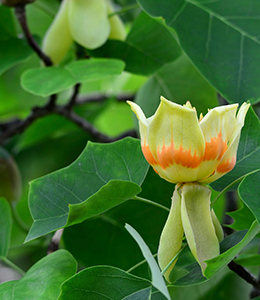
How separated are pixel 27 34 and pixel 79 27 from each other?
0.07 m

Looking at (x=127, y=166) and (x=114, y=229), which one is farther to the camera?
(x=114, y=229)

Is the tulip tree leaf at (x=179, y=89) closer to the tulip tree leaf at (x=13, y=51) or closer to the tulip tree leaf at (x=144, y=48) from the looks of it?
the tulip tree leaf at (x=144, y=48)

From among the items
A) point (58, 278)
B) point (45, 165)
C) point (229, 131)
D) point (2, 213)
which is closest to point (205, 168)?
point (229, 131)

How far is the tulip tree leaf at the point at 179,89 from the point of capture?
588 mm

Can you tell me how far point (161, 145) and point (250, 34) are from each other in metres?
0.24

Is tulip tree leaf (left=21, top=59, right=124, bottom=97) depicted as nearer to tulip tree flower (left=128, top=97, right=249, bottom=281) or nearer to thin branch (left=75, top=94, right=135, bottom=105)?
tulip tree flower (left=128, top=97, right=249, bottom=281)

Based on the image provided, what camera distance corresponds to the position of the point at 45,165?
2.48 ft

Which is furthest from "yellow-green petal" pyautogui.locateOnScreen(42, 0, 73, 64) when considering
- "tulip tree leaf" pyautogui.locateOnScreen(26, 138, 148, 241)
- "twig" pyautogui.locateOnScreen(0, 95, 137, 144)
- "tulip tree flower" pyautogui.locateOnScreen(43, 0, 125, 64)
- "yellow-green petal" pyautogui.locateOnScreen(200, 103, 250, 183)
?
"yellow-green petal" pyautogui.locateOnScreen(200, 103, 250, 183)

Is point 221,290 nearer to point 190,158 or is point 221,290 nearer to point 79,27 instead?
point 190,158

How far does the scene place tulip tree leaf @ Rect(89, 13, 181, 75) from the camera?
53 cm

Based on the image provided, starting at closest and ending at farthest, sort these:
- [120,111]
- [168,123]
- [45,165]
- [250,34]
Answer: [168,123] < [250,34] < [45,165] < [120,111]

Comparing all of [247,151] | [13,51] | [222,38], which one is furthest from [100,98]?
[247,151]

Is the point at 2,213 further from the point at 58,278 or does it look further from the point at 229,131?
the point at 229,131

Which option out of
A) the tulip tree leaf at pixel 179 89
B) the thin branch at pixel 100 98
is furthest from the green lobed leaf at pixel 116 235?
the thin branch at pixel 100 98
